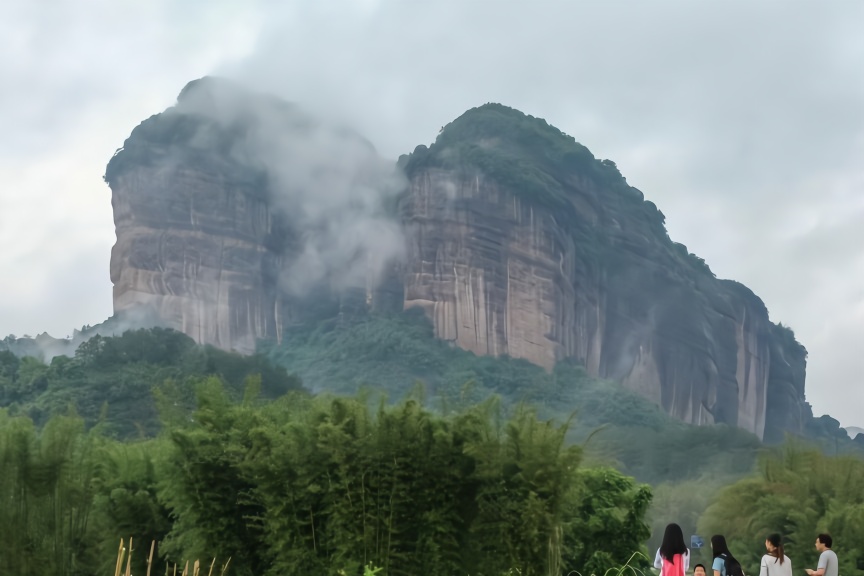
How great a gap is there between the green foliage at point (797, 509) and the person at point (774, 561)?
779 inches

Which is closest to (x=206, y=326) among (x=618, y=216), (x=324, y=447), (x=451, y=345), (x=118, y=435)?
(x=451, y=345)

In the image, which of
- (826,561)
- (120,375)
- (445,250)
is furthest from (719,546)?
(445,250)

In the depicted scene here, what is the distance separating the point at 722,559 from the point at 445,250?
10468 cm

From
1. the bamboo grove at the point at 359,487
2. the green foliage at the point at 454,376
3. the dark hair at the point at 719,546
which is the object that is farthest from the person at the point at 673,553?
the green foliage at the point at 454,376

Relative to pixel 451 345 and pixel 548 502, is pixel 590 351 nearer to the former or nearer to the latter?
pixel 451 345

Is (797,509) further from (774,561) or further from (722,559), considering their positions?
(774,561)

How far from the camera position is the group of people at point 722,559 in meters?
12.0

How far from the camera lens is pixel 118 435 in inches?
2413

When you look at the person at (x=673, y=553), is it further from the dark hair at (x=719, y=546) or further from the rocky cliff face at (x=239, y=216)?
the rocky cliff face at (x=239, y=216)

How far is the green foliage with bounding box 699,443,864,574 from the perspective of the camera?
105ft

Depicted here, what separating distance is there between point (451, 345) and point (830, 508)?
271ft

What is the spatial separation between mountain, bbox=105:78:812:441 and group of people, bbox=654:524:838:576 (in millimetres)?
101525

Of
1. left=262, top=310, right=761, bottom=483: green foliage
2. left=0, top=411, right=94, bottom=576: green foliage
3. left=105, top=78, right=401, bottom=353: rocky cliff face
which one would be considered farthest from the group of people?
left=105, top=78, right=401, bottom=353: rocky cliff face

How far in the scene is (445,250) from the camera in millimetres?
117062
